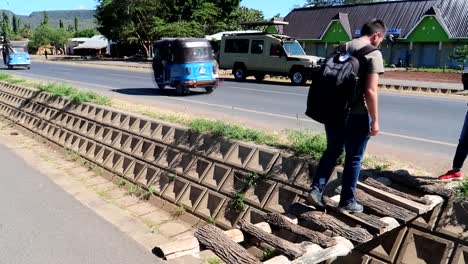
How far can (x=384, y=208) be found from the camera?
454 centimetres

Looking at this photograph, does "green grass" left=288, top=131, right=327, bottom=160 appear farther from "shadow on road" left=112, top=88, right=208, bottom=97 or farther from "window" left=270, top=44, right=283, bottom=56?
"window" left=270, top=44, right=283, bottom=56

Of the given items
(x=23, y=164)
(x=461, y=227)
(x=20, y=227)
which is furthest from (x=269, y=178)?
(x=23, y=164)

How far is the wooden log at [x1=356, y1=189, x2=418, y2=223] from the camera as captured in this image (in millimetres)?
4406

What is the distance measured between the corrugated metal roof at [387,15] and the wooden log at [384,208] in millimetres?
37300

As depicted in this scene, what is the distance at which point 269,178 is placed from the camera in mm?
6477

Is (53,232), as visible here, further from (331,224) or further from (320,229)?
(331,224)

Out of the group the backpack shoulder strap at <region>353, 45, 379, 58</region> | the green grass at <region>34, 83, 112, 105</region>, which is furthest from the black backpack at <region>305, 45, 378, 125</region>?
the green grass at <region>34, 83, 112, 105</region>

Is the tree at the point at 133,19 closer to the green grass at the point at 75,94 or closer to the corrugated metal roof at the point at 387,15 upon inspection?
the corrugated metal roof at the point at 387,15

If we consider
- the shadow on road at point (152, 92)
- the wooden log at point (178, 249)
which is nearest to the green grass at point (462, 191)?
the wooden log at point (178, 249)

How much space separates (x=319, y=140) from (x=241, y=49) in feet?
58.3

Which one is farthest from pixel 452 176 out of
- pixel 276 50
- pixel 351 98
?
pixel 276 50

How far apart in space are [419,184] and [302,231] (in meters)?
1.78

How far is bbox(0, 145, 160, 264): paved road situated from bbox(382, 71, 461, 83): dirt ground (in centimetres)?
2137

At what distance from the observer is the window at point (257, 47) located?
893 inches
